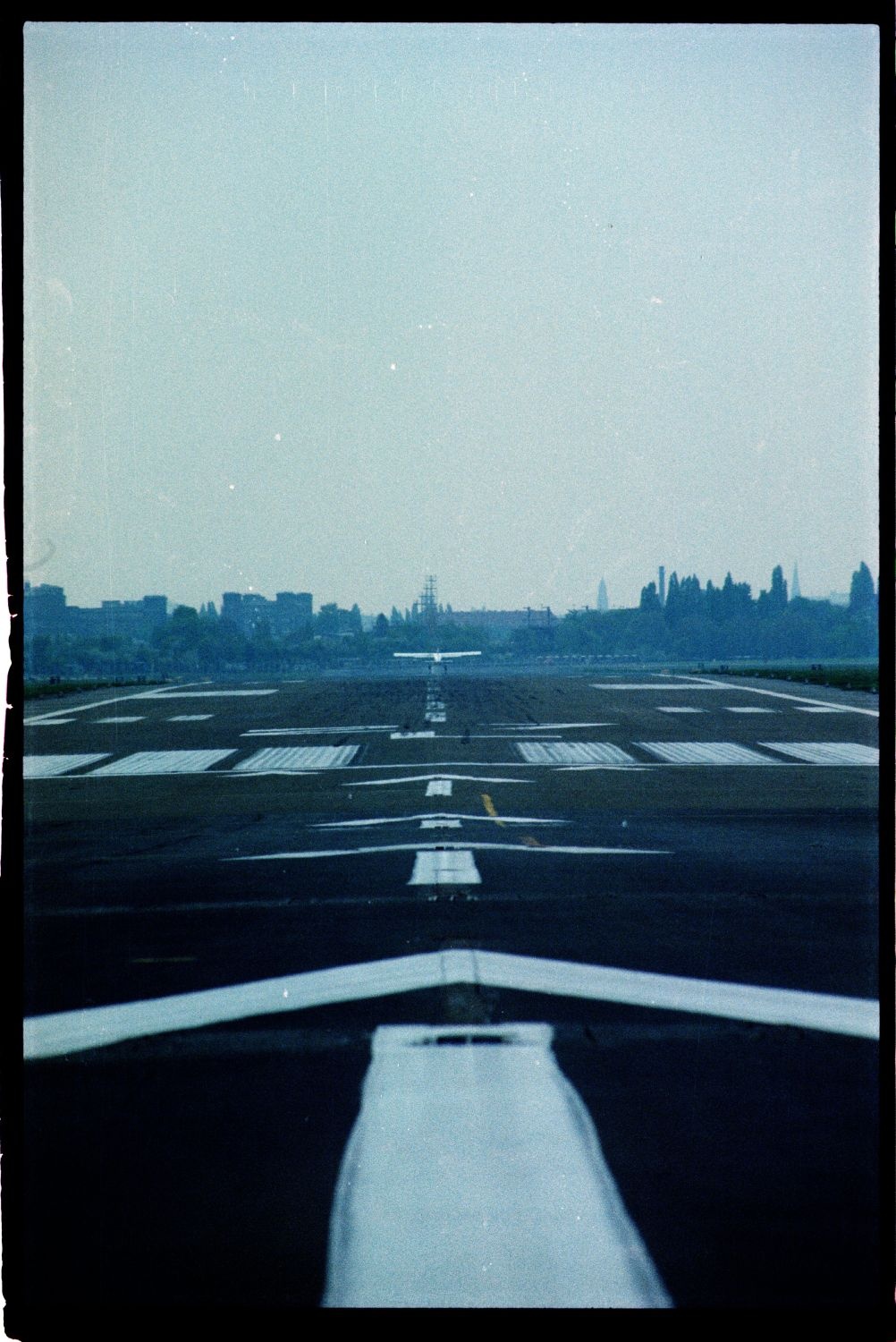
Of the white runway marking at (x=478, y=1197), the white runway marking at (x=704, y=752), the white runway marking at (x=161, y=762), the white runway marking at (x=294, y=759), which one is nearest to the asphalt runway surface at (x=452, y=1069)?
the white runway marking at (x=478, y=1197)

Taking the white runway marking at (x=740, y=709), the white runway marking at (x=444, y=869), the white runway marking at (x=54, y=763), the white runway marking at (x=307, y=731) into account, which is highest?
the white runway marking at (x=740, y=709)

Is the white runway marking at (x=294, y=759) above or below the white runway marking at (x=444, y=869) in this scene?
below

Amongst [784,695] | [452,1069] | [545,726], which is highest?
[784,695]

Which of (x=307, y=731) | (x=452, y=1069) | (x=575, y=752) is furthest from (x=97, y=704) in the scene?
(x=452, y=1069)

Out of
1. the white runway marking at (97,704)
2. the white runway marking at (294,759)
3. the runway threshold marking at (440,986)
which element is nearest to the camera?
the runway threshold marking at (440,986)

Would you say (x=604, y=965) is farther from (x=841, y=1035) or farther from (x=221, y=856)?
(x=221, y=856)

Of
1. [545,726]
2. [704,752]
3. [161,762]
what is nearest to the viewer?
[704,752]

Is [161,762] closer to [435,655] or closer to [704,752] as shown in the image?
[704,752]

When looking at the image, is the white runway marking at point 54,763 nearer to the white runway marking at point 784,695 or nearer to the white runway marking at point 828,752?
the white runway marking at point 828,752
